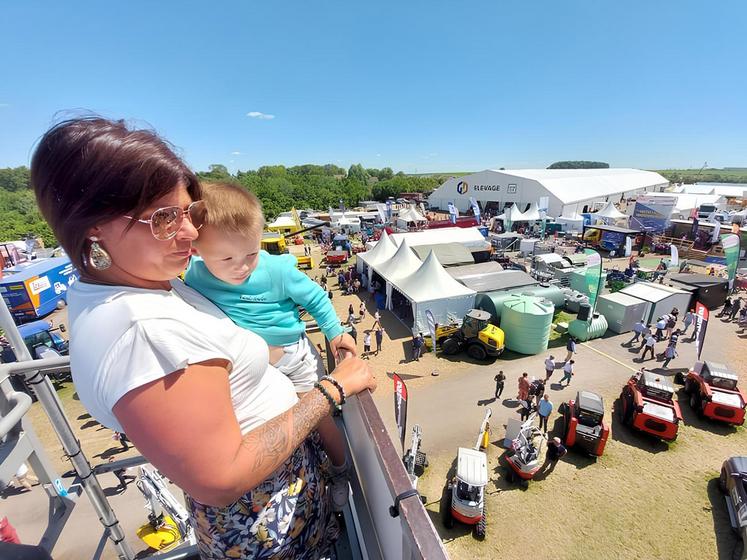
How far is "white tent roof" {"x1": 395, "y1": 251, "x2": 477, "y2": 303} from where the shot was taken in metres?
12.4

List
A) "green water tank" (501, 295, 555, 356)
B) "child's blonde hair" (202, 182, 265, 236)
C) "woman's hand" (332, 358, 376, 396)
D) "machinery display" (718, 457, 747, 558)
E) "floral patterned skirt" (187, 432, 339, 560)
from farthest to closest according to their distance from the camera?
"green water tank" (501, 295, 555, 356), "machinery display" (718, 457, 747, 558), "child's blonde hair" (202, 182, 265, 236), "woman's hand" (332, 358, 376, 396), "floral patterned skirt" (187, 432, 339, 560)

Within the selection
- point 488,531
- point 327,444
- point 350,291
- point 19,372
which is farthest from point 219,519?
point 350,291

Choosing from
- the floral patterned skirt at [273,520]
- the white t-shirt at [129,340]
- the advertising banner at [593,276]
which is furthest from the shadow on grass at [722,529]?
the white t-shirt at [129,340]

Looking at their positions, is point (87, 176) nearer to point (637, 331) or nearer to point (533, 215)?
point (637, 331)

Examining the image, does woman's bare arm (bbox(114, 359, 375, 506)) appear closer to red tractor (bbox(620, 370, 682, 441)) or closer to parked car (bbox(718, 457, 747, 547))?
parked car (bbox(718, 457, 747, 547))

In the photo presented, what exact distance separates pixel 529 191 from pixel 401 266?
30433 mm

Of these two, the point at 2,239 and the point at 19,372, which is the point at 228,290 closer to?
the point at 19,372

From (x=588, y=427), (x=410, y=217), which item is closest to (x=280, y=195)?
(x=410, y=217)

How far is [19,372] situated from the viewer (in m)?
1.75

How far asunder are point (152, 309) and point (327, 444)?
51.4 inches

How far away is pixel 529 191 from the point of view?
125 ft

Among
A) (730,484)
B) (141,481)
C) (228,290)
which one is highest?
(228,290)

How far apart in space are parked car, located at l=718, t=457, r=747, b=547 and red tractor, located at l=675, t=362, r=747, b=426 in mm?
2223

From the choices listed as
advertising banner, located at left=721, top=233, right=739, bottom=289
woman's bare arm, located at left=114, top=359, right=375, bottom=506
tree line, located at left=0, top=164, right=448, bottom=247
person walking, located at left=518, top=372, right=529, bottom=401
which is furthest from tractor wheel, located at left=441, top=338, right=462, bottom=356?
tree line, located at left=0, top=164, right=448, bottom=247
